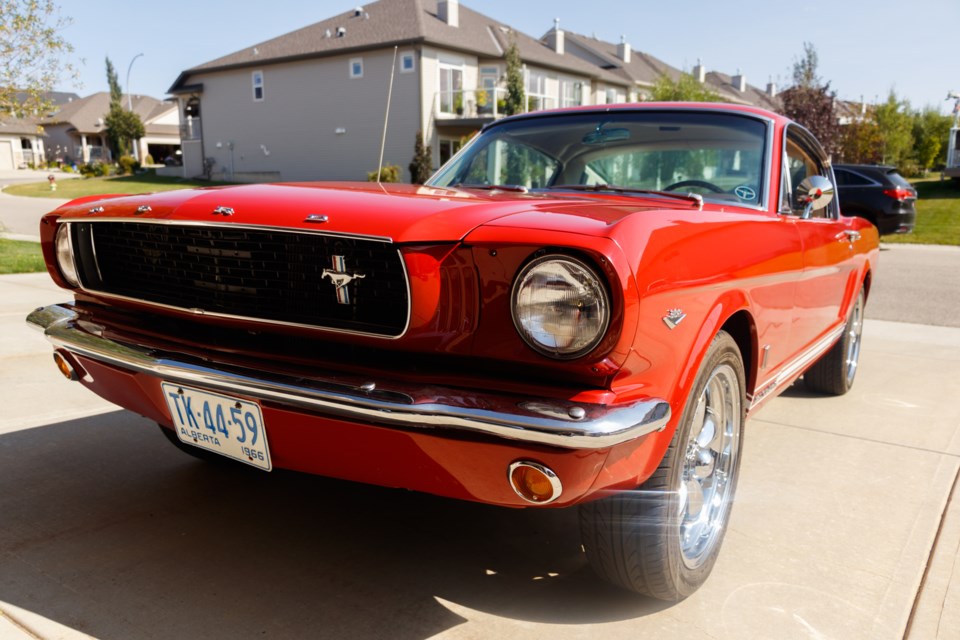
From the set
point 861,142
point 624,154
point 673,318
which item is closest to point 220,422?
point 673,318

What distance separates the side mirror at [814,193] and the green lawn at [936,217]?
15182mm

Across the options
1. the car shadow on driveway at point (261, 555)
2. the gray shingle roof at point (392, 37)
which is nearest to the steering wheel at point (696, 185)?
the car shadow on driveway at point (261, 555)

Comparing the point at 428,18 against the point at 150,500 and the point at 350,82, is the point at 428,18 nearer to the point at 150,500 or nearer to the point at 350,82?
the point at 350,82

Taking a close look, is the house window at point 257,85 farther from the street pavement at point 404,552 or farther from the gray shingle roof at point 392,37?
the street pavement at point 404,552

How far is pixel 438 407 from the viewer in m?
1.78

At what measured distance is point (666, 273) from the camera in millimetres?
1924

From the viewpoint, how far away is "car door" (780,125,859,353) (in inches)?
126

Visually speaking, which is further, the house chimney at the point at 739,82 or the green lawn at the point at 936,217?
A: the house chimney at the point at 739,82

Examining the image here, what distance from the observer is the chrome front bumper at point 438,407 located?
1699 mm

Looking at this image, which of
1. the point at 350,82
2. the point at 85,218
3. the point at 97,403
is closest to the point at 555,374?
the point at 85,218

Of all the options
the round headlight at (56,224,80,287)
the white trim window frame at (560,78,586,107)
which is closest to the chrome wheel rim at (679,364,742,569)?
the round headlight at (56,224,80,287)

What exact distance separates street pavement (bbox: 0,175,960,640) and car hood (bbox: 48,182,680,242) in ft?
3.57

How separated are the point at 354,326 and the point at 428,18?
95.2ft

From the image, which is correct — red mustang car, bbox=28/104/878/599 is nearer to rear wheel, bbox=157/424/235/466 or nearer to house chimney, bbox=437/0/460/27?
rear wheel, bbox=157/424/235/466
